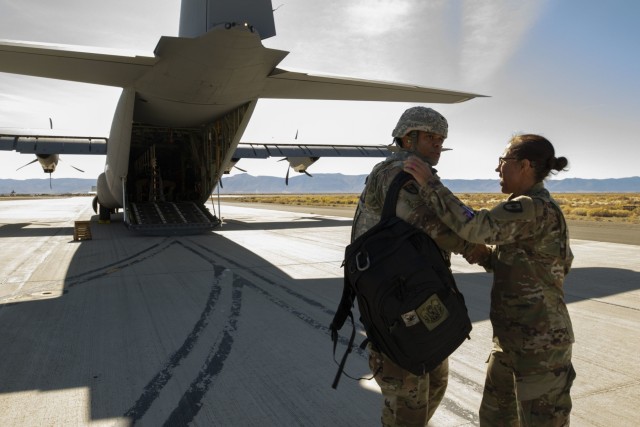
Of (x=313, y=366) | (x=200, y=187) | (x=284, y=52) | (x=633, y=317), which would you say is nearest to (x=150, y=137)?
(x=200, y=187)

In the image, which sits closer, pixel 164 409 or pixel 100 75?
pixel 164 409

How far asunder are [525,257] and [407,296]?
85 centimetres

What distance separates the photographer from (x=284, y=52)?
31.1 feet

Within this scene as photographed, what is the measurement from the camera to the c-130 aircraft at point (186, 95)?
880cm

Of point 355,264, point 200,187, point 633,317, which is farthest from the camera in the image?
point 200,187

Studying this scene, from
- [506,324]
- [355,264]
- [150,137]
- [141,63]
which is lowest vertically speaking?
[506,324]

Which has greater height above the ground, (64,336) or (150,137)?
(150,137)

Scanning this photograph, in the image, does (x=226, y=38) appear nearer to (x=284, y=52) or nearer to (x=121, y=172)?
(x=284, y=52)

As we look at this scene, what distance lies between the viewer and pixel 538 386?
2.29 metres

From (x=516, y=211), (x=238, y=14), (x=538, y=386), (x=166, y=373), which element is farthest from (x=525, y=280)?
(x=238, y=14)

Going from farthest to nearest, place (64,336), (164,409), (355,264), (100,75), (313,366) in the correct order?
(100,75) → (64,336) → (313,366) → (164,409) → (355,264)

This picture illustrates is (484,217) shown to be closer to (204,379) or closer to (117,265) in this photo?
(204,379)

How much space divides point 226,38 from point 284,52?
53.5 inches

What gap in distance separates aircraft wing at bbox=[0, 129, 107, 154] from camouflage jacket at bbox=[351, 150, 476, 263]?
20.6 meters
